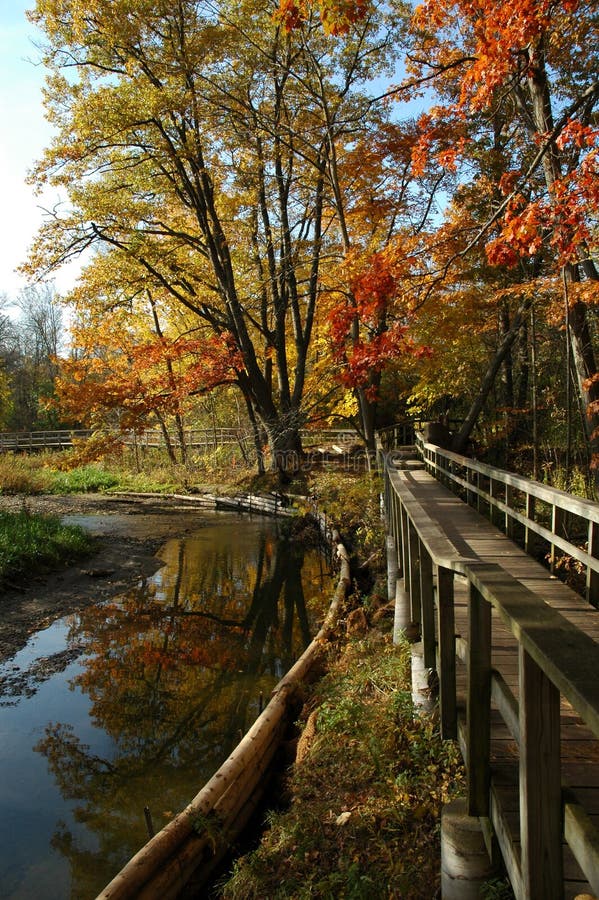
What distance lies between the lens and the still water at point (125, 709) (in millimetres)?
4984

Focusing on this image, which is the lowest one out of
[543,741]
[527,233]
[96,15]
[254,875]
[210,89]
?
[254,875]

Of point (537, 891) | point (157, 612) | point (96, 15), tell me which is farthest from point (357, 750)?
point (96, 15)

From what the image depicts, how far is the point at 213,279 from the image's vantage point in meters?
21.6

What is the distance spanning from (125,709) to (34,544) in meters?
6.68

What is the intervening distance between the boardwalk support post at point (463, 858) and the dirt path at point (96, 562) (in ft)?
25.6

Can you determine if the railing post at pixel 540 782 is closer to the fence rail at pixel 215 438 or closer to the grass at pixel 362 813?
the grass at pixel 362 813

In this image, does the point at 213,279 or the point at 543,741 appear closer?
the point at 543,741

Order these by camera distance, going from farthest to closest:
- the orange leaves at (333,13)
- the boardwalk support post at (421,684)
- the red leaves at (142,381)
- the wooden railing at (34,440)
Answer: the wooden railing at (34,440) → the red leaves at (142,381) → the orange leaves at (333,13) → the boardwalk support post at (421,684)

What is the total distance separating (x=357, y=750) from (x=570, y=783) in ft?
7.99

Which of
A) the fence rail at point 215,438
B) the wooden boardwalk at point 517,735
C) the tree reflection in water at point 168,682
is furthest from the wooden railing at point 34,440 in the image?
the wooden boardwalk at point 517,735

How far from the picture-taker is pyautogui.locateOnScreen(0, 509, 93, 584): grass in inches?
468

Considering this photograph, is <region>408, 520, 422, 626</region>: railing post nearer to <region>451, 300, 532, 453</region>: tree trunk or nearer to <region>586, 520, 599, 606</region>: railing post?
<region>586, 520, 599, 606</region>: railing post

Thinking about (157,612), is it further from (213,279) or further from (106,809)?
(213,279)

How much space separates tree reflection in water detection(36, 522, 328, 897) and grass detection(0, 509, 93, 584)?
2124 millimetres
